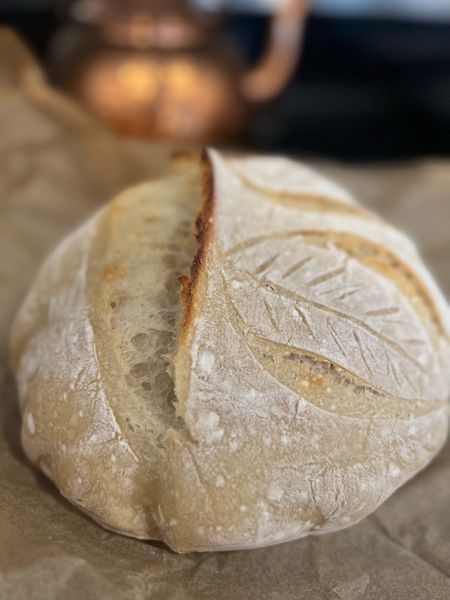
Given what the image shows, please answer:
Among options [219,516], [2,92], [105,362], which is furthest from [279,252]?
[2,92]

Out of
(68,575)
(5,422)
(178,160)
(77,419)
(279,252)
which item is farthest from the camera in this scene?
(178,160)

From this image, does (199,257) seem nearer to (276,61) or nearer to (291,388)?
(291,388)

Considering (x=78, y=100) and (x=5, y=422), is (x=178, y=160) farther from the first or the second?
(x=78, y=100)

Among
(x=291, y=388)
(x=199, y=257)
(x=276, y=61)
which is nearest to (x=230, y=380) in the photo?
(x=291, y=388)

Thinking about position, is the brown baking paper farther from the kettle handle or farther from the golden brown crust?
the kettle handle

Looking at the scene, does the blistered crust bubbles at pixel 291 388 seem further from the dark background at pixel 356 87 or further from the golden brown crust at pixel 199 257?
the dark background at pixel 356 87

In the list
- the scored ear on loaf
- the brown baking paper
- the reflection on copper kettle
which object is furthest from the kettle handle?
Answer: the scored ear on loaf

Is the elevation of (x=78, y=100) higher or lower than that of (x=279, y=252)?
higher
